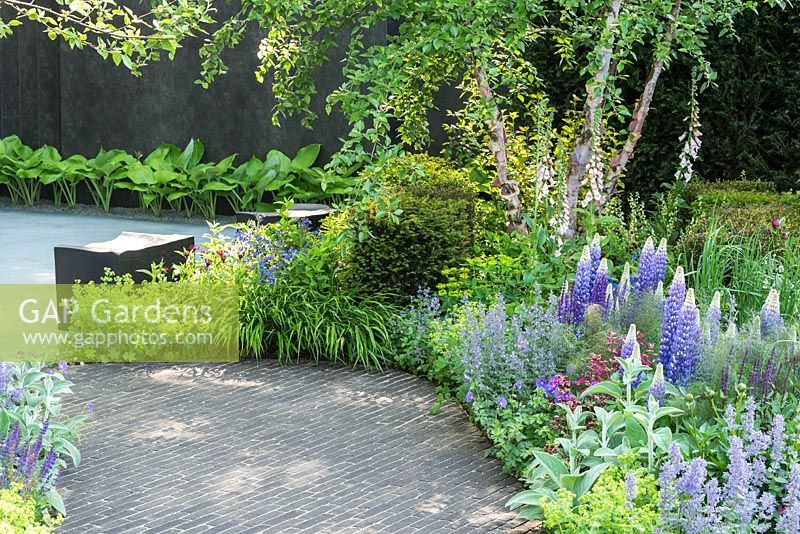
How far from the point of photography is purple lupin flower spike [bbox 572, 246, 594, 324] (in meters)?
4.80

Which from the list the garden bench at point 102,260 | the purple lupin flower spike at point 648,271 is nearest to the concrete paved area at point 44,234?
the garden bench at point 102,260

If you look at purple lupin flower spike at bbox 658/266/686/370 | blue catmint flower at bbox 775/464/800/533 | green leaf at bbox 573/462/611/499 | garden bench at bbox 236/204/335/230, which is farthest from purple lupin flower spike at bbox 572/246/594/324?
garden bench at bbox 236/204/335/230

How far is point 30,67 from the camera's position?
1304cm

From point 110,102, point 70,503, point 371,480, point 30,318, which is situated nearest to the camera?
point 70,503

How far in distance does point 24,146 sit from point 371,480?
9955 millimetres

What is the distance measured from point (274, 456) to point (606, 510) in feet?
5.58

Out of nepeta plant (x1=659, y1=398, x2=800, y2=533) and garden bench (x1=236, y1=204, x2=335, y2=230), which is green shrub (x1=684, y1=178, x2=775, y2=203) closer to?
garden bench (x1=236, y1=204, x2=335, y2=230)

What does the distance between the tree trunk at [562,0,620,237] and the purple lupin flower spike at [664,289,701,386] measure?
2514 millimetres

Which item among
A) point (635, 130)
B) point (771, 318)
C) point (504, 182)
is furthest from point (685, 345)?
point (635, 130)

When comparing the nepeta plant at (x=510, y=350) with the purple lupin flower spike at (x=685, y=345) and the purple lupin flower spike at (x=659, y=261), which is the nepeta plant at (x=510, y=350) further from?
the purple lupin flower spike at (x=685, y=345)

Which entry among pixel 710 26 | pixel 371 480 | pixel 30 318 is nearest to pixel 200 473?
pixel 371 480

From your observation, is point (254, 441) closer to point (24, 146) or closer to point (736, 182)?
point (736, 182)

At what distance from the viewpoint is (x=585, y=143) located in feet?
23.3

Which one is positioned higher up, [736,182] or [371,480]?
[736,182]
